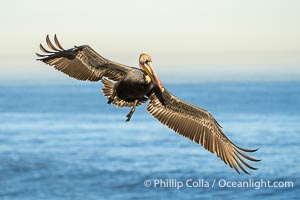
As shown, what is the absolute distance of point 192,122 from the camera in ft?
60.7

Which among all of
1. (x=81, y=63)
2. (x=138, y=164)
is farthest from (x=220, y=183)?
(x=81, y=63)

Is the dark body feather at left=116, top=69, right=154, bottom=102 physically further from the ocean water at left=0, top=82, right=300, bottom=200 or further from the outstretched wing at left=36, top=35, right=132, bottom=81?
the ocean water at left=0, top=82, right=300, bottom=200

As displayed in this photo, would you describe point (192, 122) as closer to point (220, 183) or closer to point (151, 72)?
point (151, 72)

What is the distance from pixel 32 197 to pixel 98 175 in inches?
469

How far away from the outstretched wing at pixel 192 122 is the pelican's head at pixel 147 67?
6.22 ft

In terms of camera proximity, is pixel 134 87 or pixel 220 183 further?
pixel 220 183

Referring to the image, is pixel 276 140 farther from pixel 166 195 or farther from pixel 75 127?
pixel 75 127

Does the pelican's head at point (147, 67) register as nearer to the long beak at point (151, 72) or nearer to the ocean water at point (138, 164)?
the long beak at point (151, 72)

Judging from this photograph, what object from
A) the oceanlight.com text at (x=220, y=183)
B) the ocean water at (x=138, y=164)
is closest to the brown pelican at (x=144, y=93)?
the oceanlight.com text at (x=220, y=183)

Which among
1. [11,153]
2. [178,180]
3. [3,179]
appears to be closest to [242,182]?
[178,180]

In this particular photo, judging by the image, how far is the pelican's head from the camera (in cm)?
1599

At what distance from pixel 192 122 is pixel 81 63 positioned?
2721mm

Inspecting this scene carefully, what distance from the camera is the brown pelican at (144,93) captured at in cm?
1622

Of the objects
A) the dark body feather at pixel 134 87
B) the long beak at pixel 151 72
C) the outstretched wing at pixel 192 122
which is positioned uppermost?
the long beak at pixel 151 72
